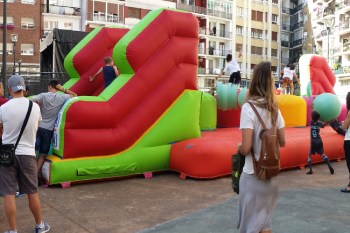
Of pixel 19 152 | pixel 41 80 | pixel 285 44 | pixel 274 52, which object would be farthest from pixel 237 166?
pixel 285 44

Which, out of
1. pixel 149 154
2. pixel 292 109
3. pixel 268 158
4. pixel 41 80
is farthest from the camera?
pixel 41 80

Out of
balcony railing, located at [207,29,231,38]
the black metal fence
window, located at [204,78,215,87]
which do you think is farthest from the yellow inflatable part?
balcony railing, located at [207,29,231,38]

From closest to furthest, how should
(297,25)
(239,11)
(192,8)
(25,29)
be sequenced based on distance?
(25,29)
(192,8)
(239,11)
(297,25)

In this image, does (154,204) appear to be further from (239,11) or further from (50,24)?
(239,11)

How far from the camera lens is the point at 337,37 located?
47.8 metres

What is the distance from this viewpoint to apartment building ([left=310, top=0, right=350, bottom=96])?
1791 inches

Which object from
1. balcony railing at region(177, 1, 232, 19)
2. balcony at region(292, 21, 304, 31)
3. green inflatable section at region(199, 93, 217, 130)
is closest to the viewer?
green inflatable section at region(199, 93, 217, 130)

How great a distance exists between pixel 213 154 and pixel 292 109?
368 cm

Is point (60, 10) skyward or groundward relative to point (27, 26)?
skyward

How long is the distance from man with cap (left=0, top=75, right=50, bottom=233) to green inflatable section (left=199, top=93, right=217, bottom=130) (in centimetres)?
446

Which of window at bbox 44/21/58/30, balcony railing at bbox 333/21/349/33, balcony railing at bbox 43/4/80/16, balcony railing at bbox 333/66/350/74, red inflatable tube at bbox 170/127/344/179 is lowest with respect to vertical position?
red inflatable tube at bbox 170/127/344/179

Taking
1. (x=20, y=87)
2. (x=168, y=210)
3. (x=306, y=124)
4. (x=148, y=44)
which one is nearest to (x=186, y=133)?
(x=148, y=44)

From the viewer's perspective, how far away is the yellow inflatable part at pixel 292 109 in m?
9.33

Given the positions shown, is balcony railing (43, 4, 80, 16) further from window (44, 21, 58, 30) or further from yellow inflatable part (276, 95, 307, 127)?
yellow inflatable part (276, 95, 307, 127)
